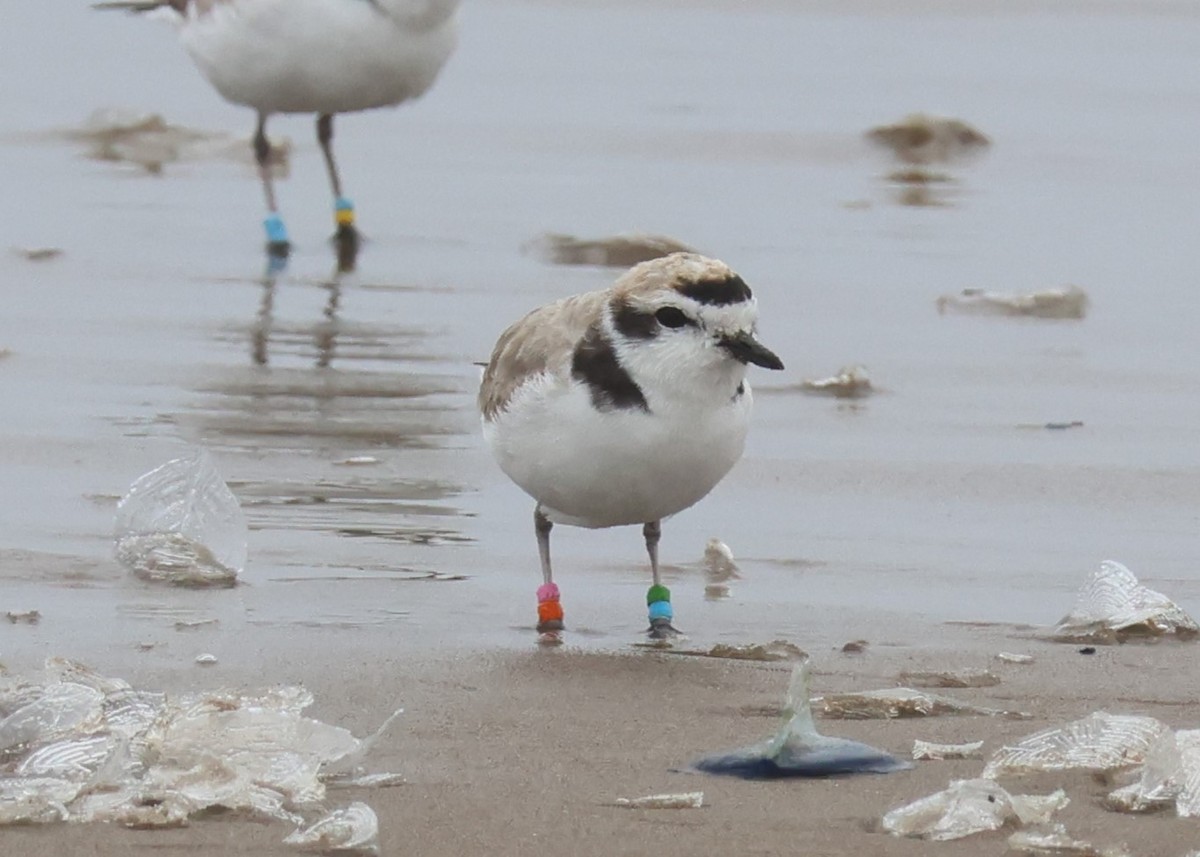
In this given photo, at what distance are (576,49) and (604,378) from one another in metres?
11.0

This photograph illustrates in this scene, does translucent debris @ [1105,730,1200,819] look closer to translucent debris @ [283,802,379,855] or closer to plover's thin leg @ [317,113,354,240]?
translucent debris @ [283,802,379,855]

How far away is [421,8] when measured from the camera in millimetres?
10367

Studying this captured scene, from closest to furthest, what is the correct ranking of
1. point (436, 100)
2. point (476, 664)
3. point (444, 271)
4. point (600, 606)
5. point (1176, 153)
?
point (476, 664) → point (600, 606) → point (444, 271) → point (1176, 153) → point (436, 100)

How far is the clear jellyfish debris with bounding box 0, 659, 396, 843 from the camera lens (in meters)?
3.66

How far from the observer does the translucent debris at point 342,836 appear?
3.54 metres

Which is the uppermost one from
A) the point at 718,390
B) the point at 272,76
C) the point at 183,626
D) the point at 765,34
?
the point at 765,34

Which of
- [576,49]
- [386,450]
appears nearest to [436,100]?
[576,49]

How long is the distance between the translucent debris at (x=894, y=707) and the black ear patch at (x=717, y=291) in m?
0.83

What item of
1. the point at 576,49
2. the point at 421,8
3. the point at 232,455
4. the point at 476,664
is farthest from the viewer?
the point at 576,49

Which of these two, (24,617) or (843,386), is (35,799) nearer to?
(24,617)

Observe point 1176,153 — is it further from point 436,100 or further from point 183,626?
point 183,626

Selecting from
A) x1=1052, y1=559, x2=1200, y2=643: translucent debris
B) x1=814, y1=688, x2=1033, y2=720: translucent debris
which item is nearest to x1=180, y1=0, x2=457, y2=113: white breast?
x1=1052, y1=559, x2=1200, y2=643: translucent debris

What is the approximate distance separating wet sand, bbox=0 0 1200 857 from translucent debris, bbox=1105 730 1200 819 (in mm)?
48

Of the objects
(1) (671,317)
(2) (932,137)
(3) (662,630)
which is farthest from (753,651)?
(2) (932,137)
